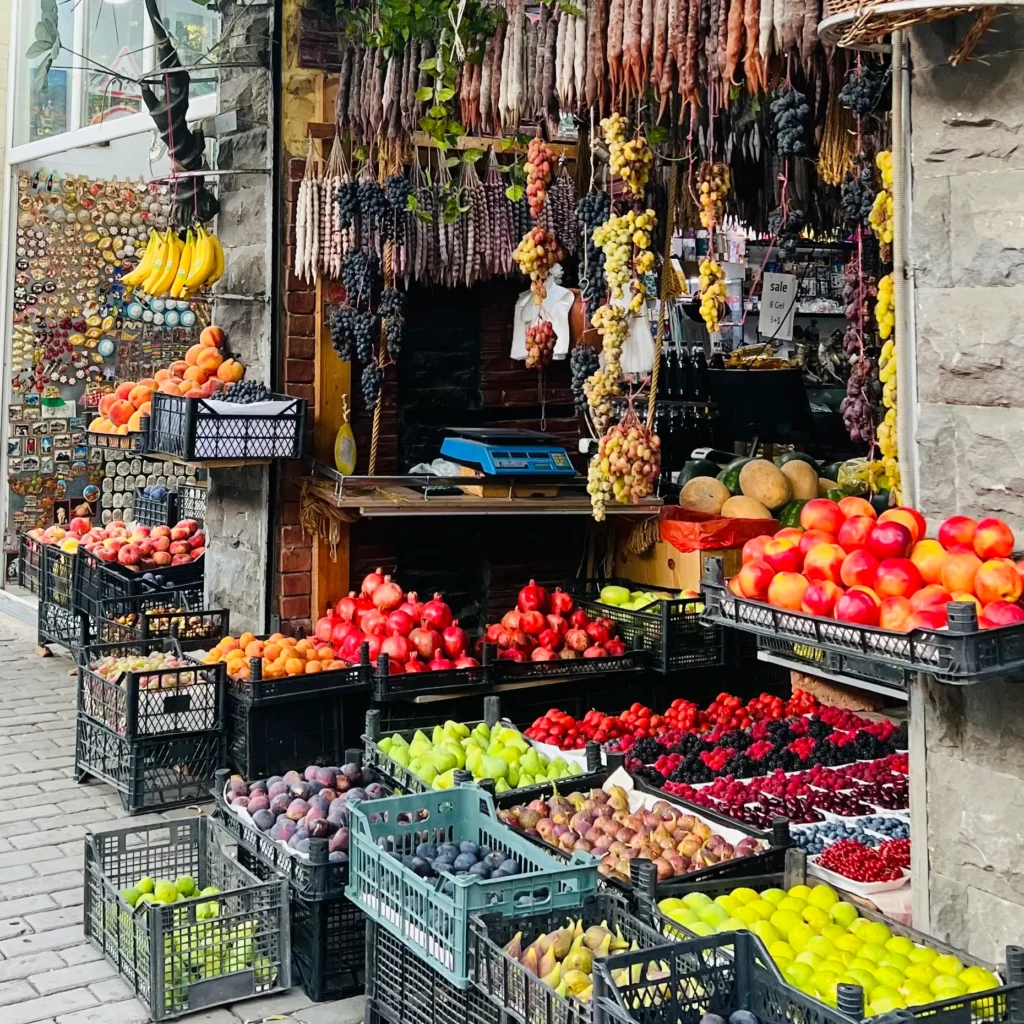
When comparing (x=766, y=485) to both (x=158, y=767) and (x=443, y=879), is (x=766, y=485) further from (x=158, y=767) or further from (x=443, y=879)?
(x=443, y=879)

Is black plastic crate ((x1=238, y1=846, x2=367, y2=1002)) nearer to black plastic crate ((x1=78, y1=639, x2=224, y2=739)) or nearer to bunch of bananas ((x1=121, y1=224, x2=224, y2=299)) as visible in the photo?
black plastic crate ((x1=78, y1=639, x2=224, y2=739))

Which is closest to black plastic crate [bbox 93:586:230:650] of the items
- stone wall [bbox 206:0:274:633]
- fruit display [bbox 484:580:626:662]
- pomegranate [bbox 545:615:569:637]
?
stone wall [bbox 206:0:274:633]

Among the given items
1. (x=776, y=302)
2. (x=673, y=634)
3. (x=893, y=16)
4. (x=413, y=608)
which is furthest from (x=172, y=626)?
(x=893, y=16)

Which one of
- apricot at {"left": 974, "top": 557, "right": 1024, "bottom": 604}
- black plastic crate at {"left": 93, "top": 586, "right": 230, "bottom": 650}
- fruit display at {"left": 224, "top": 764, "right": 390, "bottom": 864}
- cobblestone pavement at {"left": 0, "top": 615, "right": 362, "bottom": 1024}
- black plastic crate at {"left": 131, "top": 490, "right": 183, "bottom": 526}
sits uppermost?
apricot at {"left": 974, "top": 557, "right": 1024, "bottom": 604}

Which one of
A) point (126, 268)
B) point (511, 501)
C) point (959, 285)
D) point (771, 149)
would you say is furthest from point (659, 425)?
point (959, 285)

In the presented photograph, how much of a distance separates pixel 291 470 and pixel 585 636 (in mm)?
1892

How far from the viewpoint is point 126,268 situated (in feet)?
38.8

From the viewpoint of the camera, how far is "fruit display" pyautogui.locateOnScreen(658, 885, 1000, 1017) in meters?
3.15

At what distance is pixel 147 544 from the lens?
9398 millimetres

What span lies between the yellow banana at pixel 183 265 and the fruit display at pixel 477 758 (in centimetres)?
343

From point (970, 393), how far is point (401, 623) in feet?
12.7

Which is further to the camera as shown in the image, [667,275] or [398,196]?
[398,196]

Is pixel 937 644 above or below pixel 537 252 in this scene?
below

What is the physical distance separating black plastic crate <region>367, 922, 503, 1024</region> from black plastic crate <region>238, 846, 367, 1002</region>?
271 millimetres
